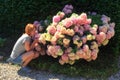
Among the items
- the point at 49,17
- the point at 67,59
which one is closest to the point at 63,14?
the point at 49,17

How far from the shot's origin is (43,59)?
7.30 metres

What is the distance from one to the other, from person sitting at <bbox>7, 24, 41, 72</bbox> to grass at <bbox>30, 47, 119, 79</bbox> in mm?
186

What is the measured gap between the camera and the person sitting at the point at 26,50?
7.02 metres

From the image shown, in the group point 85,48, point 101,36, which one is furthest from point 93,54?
point 101,36

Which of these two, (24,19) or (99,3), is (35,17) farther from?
(99,3)

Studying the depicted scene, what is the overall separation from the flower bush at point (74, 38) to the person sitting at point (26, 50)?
0.23 meters

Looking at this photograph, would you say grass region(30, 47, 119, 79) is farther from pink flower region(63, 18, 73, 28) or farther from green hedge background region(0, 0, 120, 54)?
pink flower region(63, 18, 73, 28)

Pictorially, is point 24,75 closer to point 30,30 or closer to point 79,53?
point 30,30

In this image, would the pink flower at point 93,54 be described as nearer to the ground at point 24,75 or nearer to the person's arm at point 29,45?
the ground at point 24,75

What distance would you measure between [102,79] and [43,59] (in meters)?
1.26

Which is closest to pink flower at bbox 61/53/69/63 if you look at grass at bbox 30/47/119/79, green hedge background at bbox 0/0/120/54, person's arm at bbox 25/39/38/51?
grass at bbox 30/47/119/79

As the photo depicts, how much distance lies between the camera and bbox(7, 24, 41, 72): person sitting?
7.02 m

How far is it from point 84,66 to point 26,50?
113 centimetres

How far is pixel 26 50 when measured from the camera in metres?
7.09
